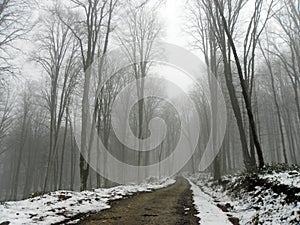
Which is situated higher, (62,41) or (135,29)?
(135,29)

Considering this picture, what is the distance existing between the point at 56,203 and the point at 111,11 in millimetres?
12631

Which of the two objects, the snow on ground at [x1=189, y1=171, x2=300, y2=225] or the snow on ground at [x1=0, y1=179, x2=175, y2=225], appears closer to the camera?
the snow on ground at [x1=189, y1=171, x2=300, y2=225]

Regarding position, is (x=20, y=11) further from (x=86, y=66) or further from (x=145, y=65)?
(x=145, y=65)

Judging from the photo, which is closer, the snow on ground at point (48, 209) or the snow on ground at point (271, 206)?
the snow on ground at point (271, 206)

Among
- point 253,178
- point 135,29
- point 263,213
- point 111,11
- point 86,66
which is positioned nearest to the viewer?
point 263,213

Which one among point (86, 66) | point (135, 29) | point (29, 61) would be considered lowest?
point (86, 66)

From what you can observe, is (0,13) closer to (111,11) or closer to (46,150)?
(111,11)

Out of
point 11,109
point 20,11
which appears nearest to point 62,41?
point 20,11

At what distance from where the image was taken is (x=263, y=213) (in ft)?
17.9

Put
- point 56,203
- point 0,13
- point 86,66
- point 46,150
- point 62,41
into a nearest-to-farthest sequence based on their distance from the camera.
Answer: point 56,203, point 0,13, point 86,66, point 62,41, point 46,150

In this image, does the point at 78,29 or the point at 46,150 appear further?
the point at 46,150

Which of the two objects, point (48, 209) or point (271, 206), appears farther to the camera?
point (48, 209)

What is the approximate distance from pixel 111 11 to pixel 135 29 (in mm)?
7827

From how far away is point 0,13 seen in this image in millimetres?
11086
